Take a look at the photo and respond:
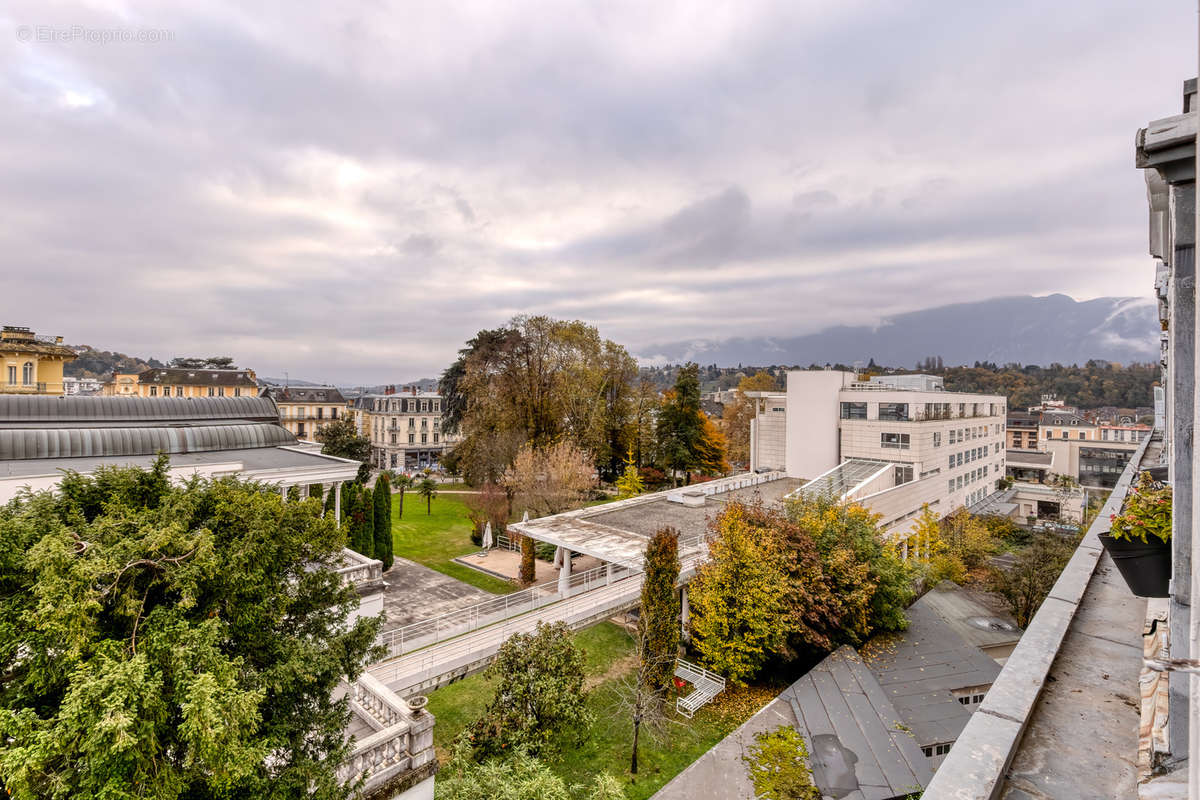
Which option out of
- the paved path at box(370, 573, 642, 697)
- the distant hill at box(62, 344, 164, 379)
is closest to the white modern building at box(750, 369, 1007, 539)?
the paved path at box(370, 573, 642, 697)

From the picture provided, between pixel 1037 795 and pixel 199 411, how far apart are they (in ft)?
80.7

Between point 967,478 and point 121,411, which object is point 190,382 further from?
point 967,478

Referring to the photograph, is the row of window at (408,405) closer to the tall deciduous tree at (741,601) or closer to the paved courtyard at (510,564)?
the paved courtyard at (510,564)

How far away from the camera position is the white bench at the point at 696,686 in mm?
13219

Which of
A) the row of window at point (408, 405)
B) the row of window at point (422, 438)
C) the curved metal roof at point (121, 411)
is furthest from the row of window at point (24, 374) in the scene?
the row of window at point (408, 405)

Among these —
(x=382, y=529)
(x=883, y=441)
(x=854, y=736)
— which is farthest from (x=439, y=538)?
(x=883, y=441)

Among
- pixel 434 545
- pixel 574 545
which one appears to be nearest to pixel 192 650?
pixel 574 545

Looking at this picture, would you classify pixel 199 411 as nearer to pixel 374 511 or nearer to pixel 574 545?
pixel 374 511

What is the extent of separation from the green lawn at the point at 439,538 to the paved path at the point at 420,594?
0.62 m

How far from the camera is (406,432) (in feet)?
210

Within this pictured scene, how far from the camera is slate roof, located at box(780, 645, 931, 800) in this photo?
10.1 meters

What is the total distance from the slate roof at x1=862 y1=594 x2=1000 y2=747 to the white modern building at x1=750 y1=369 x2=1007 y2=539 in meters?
6.09

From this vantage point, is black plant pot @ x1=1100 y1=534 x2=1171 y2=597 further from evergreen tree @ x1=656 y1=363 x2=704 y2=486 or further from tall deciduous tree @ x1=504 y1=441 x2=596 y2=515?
evergreen tree @ x1=656 y1=363 x2=704 y2=486

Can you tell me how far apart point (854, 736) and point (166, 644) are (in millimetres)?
12860
